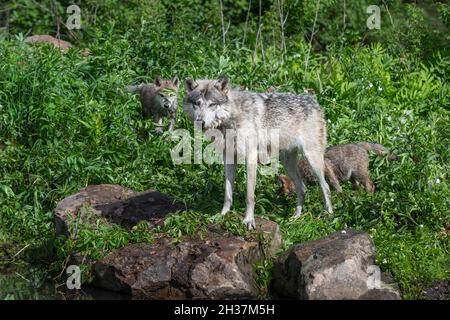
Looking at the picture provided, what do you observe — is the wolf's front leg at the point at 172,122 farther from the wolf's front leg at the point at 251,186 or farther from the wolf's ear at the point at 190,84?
the wolf's front leg at the point at 251,186

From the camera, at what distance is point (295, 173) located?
11203 millimetres

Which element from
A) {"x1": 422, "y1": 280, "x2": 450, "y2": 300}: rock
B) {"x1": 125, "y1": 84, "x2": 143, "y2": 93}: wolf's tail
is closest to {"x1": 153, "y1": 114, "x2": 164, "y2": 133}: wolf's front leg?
{"x1": 125, "y1": 84, "x2": 143, "y2": 93}: wolf's tail

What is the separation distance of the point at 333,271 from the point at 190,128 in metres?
4.87

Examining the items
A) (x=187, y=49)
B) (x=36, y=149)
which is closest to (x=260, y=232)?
(x=36, y=149)

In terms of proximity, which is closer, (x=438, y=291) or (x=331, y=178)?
(x=438, y=291)

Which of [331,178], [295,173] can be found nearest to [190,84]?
[295,173]

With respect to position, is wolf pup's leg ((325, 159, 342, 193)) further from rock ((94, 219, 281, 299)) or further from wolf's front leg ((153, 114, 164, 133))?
wolf's front leg ((153, 114, 164, 133))

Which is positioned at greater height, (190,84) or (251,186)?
(190,84)

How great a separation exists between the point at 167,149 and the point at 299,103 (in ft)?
7.08

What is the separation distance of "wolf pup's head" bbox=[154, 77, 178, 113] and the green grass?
34cm

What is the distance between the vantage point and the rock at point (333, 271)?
340 inches

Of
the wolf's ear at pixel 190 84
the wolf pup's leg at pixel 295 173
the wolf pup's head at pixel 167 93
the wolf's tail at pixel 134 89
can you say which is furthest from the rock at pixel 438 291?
the wolf's tail at pixel 134 89

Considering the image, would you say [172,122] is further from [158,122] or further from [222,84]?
[222,84]

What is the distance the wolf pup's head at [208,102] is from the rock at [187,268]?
4.17ft
